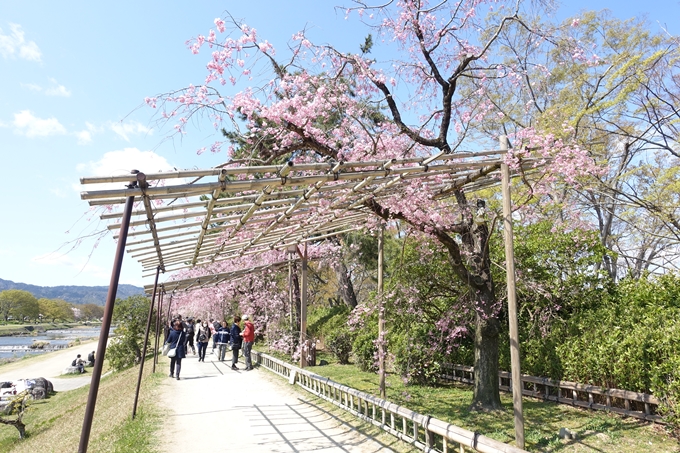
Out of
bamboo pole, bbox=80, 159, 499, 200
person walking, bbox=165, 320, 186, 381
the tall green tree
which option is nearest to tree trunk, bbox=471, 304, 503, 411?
bamboo pole, bbox=80, 159, 499, 200

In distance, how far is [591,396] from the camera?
6.33 m

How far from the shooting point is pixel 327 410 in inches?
294

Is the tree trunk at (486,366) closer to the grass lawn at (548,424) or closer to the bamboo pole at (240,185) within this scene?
the grass lawn at (548,424)

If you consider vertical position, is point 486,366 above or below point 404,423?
above

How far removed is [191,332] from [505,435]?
1514 centimetres

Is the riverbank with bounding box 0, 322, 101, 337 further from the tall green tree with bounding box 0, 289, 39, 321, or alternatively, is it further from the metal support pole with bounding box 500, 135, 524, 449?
the metal support pole with bounding box 500, 135, 524, 449

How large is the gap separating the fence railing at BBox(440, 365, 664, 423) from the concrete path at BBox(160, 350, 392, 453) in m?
3.09

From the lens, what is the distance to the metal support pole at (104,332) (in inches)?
111

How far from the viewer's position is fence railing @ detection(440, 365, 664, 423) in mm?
5500

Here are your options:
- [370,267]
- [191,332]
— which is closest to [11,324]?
[191,332]

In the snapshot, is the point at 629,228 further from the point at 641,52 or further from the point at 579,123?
the point at 641,52

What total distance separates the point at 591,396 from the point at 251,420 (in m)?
4.93

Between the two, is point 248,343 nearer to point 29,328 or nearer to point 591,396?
point 591,396


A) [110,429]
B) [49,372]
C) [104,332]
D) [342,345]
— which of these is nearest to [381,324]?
[110,429]
